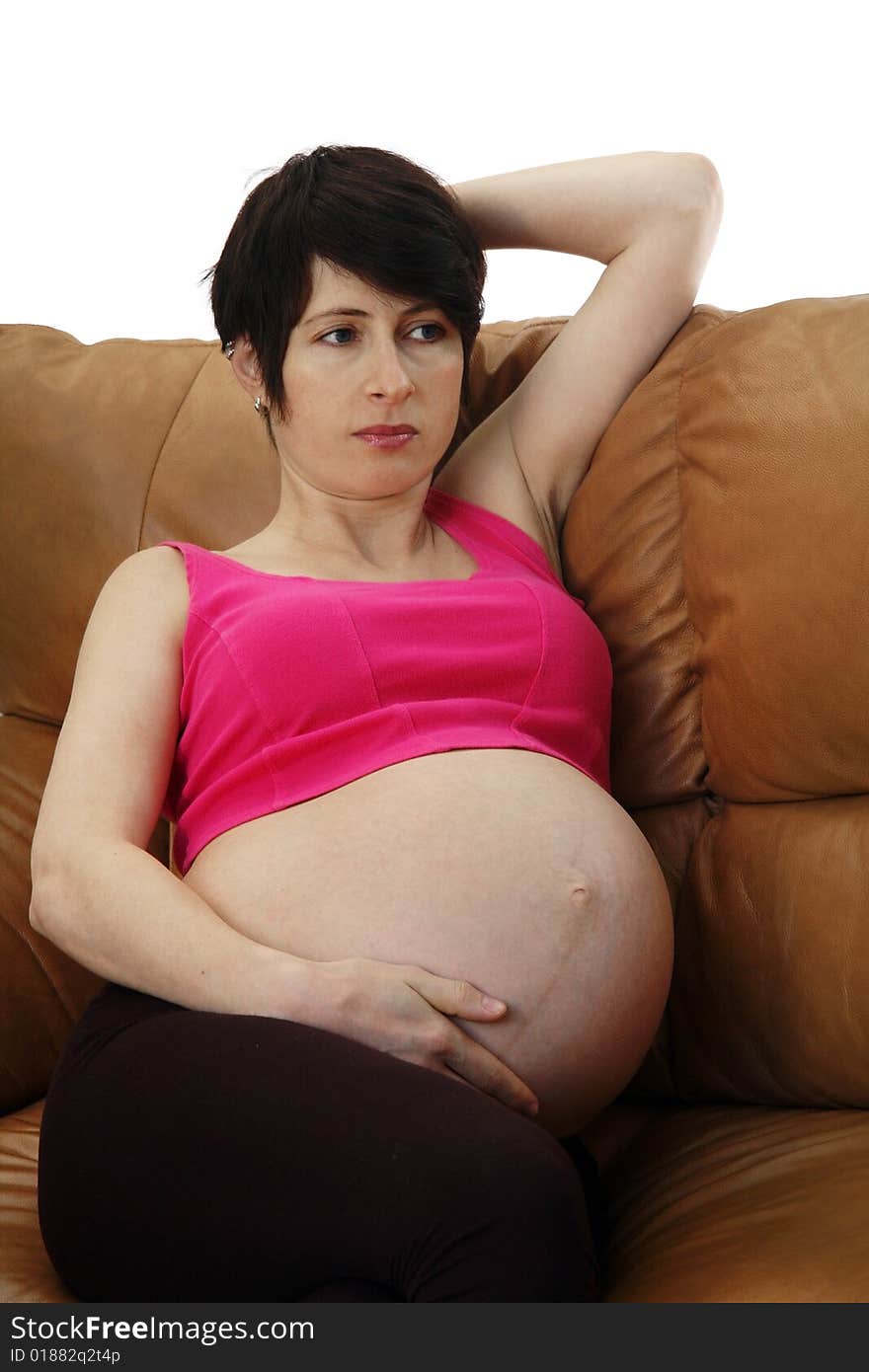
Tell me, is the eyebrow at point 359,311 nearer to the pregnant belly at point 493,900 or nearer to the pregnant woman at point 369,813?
the pregnant woman at point 369,813

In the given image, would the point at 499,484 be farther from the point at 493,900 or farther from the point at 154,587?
the point at 493,900

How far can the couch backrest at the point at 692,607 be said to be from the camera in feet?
4.14

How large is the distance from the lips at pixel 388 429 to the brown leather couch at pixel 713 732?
22 cm

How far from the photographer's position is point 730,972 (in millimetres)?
1317

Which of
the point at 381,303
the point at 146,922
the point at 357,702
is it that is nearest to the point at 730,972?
the point at 357,702

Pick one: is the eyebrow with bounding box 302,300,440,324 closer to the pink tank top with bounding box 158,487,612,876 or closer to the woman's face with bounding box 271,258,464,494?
the woman's face with bounding box 271,258,464,494

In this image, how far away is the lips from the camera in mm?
1343

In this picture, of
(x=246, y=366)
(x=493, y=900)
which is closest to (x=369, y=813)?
(x=493, y=900)

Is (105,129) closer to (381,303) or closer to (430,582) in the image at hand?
(381,303)

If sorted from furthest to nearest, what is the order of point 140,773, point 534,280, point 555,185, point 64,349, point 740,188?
point 534,280 < point 740,188 < point 64,349 < point 555,185 < point 140,773

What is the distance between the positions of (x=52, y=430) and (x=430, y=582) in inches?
→ 21.5

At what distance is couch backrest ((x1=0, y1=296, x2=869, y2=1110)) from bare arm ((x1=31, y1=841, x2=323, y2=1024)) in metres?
0.33

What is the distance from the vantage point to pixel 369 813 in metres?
1.14

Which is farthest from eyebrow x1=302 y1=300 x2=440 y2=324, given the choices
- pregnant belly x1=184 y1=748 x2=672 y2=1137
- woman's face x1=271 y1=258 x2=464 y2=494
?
pregnant belly x1=184 y1=748 x2=672 y2=1137
